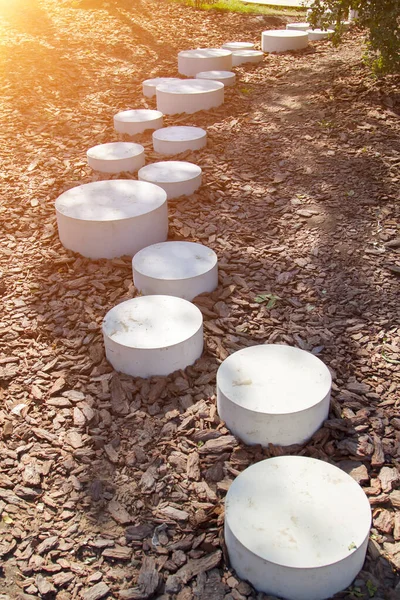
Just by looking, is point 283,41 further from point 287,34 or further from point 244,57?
point 244,57

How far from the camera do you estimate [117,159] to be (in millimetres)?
7598

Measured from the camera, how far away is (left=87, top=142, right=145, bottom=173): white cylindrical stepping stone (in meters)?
7.64

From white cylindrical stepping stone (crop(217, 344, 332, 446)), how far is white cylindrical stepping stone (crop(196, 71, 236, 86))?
7.44 m

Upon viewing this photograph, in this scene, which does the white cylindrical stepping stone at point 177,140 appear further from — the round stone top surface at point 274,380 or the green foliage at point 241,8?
the green foliage at point 241,8

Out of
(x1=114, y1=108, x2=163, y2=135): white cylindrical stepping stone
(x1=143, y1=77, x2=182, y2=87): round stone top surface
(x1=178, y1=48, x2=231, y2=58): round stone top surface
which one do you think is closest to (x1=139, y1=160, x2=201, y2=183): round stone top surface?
(x1=114, y1=108, x2=163, y2=135): white cylindrical stepping stone

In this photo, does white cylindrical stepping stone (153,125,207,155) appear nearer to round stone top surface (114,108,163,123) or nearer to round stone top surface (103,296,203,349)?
round stone top surface (114,108,163,123)

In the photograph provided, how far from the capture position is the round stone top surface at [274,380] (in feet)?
12.8

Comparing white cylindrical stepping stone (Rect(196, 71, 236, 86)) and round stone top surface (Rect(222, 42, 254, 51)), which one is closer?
white cylindrical stepping stone (Rect(196, 71, 236, 86))

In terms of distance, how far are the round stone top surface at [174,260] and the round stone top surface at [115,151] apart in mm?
2349

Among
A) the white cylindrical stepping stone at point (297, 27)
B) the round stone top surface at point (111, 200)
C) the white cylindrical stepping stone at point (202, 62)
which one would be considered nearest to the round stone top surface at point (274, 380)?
the round stone top surface at point (111, 200)

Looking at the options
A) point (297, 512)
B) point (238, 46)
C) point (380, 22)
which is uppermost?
point (380, 22)

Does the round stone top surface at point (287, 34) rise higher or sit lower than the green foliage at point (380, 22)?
lower

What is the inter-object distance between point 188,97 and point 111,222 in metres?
4.29

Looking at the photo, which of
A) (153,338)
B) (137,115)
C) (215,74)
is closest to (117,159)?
(137,115)
